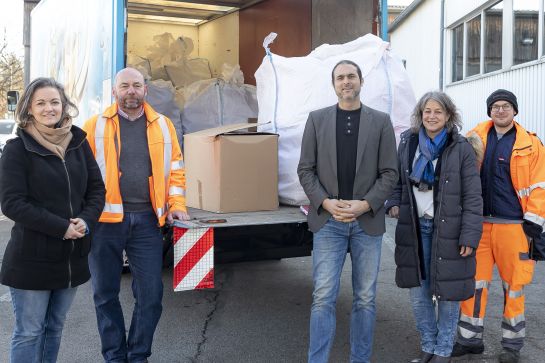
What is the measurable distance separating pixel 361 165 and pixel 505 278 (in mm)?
1338

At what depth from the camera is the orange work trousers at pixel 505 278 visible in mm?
3842

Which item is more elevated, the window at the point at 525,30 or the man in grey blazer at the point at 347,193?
the window at the point at 525,30

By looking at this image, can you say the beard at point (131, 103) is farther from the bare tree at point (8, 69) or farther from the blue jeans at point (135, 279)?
the bare tree at point (8, 69)

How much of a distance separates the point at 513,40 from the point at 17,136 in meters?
9.86

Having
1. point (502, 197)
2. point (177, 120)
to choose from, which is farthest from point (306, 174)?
point (177, 120)

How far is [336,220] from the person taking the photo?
3379 millimetres

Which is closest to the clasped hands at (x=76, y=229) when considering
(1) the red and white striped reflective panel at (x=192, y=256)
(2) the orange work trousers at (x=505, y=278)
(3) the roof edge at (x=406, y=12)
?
(1) the red and white striped reflective panel at (x=192, y=256)

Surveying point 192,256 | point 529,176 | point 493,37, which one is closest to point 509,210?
point 529,176

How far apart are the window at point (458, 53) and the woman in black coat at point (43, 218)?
491 inches

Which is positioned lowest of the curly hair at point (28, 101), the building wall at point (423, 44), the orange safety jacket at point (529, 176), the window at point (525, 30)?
the orange safety jacket at point (529, 176)

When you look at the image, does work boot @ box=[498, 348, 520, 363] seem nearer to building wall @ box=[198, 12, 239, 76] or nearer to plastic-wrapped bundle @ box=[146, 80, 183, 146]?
plastic-wrapped bundle @ box=[146, 80, 183, 146]

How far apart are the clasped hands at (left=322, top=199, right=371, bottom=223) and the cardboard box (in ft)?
2.31

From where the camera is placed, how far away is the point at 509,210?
12.6 feet

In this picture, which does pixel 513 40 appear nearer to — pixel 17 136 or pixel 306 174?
pixel 306 174
